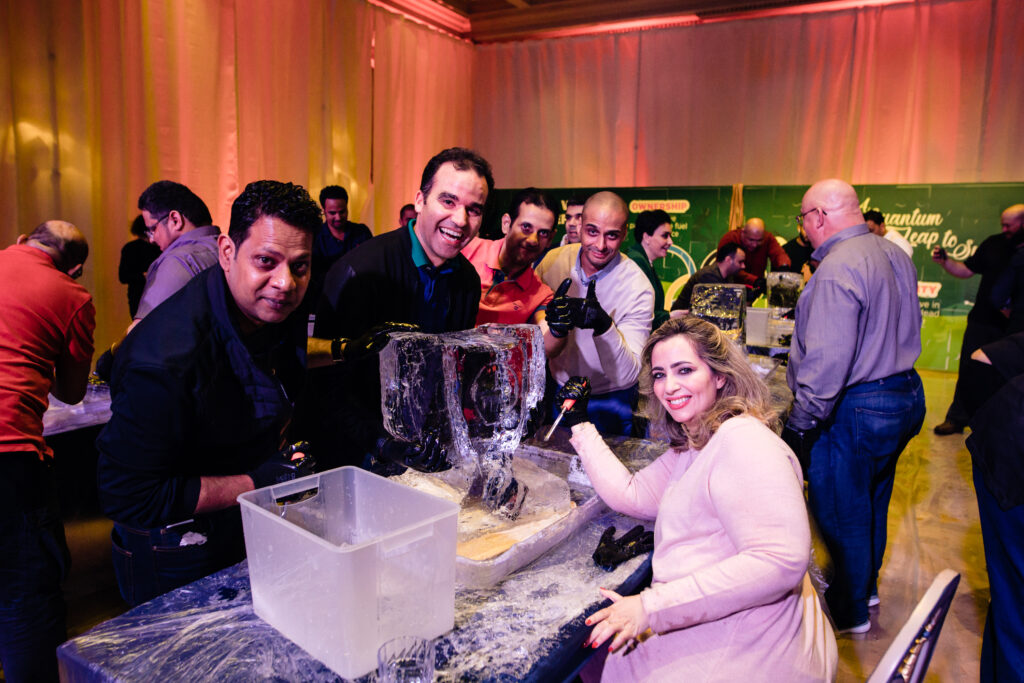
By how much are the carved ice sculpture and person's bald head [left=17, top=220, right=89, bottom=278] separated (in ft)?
5.81

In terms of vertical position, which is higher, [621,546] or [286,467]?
[286,467]

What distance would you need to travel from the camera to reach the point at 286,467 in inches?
53.5

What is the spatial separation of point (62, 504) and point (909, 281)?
3.58 m

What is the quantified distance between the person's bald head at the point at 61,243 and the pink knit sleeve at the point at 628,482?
219 cm

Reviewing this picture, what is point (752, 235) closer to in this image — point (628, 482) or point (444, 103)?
point (444, 103)

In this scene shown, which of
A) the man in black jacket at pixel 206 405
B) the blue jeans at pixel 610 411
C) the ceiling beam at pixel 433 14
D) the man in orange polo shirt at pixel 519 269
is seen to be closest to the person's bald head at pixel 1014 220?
the blue jeans at pixel 610 411

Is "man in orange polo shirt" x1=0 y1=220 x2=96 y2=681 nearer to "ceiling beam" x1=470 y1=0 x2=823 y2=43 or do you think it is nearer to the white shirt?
the white shirt

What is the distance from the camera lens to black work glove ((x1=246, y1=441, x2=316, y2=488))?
1.35 meters

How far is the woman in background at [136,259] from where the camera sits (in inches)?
183

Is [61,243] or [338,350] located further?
[61,243]

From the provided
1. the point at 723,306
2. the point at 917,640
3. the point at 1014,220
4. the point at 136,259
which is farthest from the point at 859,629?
the point at 136,259

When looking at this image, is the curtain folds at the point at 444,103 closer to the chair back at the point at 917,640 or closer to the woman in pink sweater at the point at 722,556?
the woman in pink sweater at the point at 722,556

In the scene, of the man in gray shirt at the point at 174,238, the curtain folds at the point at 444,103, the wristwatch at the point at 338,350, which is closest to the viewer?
the wristwatch at the point at 338,350

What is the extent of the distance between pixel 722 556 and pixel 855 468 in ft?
5.50
